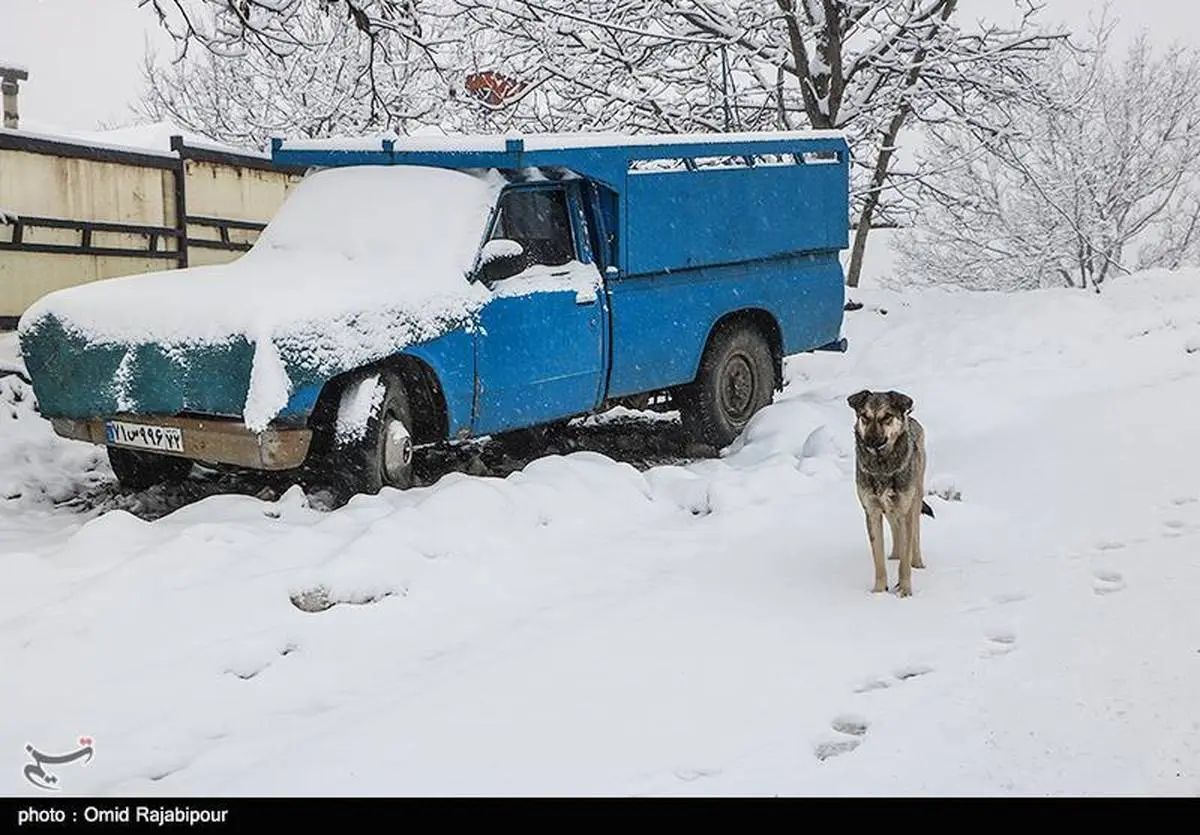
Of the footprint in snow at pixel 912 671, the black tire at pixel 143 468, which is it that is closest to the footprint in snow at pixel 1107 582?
the footprint in snow at pixel 912 671

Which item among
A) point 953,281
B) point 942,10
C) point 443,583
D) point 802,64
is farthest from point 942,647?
point 953,281

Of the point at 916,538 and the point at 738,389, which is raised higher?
the point at 738,389

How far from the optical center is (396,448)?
23.6 ft

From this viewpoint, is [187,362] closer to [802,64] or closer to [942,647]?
[942,647]

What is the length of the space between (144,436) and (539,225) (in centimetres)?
281

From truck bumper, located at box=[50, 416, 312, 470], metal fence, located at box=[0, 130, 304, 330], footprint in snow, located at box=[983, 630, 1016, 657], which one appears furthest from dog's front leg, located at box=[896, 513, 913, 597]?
metal fence, located at box=[0, 130, 304, 330]

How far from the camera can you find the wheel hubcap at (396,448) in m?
7.14

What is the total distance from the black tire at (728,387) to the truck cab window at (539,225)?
1579 millimetres

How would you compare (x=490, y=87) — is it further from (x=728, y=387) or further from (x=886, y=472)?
(x=886, y=472)

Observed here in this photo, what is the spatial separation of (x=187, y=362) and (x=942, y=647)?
4052 mm

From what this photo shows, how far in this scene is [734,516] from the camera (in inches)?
271

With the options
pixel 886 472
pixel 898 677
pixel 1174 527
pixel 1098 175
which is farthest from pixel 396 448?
pixel 1098 175

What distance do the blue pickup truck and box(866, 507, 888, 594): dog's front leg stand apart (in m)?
2.78

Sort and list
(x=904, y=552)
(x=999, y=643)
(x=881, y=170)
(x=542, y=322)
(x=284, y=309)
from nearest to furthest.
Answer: (x=999, y=643), (x=904, y=552), (x=284, y=309), (x=542, y=322), (x=881, y=170)
